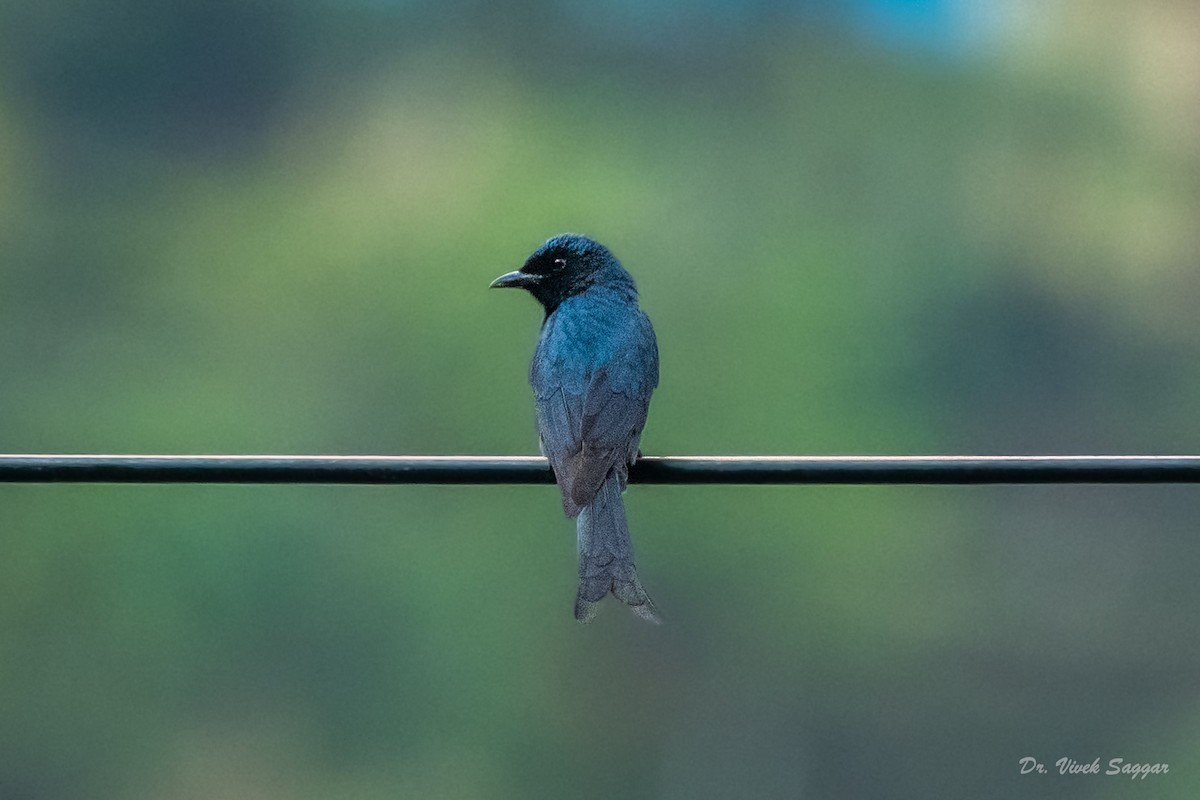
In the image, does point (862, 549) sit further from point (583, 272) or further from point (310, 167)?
point (583, 272)

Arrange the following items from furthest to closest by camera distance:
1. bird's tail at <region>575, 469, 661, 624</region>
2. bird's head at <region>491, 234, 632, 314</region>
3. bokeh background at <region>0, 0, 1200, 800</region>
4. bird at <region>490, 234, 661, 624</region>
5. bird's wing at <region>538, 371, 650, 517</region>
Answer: bokeh background at <region>0, 0, 1200, 800</region> → bird's head at <region>491, 234, 632, 314</region> → bird's wing at <region>538, 371, 650, 517</region> → bird at <region>490, 234, 661, 624</region> → bird's tail at <region>575, 469, 661, 624</region>

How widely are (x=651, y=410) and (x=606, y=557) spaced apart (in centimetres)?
2399

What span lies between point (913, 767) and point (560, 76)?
57.6 ft

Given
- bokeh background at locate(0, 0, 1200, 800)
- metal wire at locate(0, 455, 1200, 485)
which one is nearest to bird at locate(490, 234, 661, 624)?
metal wire at locate(0, 455, 1200, 485)

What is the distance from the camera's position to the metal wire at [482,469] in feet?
12.2

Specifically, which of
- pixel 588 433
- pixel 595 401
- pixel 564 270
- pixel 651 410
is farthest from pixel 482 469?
pixel 651 410

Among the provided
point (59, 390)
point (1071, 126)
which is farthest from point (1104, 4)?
point (59, 390)

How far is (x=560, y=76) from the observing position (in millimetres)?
39844

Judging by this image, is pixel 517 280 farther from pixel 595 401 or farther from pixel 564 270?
pixel 595 401

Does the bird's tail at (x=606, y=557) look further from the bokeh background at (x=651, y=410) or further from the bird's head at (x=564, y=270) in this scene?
the bokeh background at (x=651, y=410)

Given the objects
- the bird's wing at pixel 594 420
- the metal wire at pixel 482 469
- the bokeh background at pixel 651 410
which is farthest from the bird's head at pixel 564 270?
the bokeh background at pixel 651 410

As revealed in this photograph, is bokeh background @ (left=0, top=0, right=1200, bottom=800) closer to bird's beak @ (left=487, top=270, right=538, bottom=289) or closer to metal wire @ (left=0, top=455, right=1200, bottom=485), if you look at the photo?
bird's beak @ (left=487, top=270, right=538, bottom=289)

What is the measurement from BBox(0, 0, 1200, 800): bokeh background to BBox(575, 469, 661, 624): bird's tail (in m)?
20.4

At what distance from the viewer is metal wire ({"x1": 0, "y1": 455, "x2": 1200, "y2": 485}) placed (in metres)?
3.72
